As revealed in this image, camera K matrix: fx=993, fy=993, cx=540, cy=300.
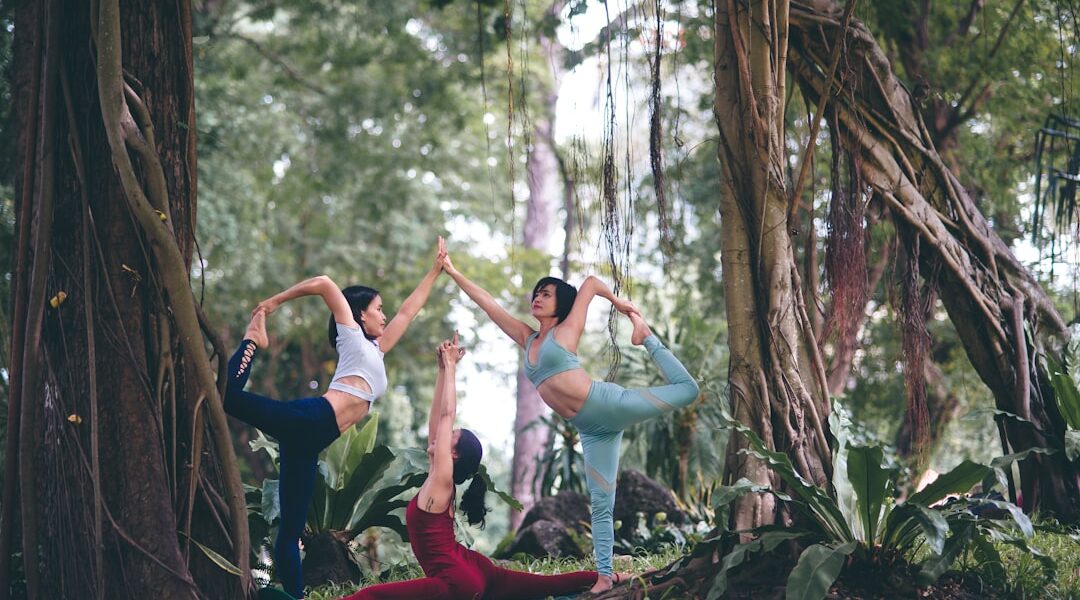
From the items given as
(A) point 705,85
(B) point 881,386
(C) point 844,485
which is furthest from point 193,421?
(A) point 705,85

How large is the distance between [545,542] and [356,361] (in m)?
2.56

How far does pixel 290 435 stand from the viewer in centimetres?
441

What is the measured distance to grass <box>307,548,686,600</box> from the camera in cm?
534

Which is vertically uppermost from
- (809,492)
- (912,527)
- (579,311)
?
(579,311)

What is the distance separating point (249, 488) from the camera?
5738mm

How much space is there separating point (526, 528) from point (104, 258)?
3.93 m

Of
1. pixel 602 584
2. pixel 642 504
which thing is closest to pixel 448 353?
pixel 602 584

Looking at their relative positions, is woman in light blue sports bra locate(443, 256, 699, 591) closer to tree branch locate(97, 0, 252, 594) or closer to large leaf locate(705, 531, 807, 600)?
large leaf locate(705, 531, 807, 600)

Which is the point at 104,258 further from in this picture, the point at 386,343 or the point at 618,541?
the point at 618,541

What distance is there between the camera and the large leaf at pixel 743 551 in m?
4.01

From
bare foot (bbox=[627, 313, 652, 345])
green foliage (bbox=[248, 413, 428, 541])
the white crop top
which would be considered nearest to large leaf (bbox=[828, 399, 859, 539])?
bare foot (bbox=[627, 313, 652, 345])

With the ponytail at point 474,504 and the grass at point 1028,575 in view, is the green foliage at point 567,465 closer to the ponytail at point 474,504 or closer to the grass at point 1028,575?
the ponytail at point 474,504

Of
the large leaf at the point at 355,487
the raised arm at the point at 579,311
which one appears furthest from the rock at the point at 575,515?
the raised arm at the point at 579,311

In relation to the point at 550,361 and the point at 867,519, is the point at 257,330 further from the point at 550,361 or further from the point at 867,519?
the point at 867,519
